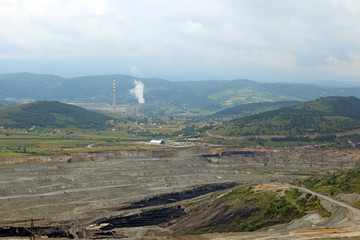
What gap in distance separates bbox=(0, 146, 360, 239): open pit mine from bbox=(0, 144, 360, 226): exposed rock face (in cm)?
20

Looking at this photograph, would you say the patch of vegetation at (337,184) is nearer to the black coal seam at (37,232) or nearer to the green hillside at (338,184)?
the green hillside at (338,184)

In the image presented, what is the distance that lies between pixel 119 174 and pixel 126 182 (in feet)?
23.8

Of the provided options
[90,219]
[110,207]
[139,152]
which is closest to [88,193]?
[110,207]

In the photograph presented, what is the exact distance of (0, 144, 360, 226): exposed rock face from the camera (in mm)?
92625

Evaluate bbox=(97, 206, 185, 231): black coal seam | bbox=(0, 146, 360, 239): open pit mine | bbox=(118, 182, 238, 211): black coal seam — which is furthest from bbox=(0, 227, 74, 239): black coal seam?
bbox=(118, 182, 238, 211): black coal seam

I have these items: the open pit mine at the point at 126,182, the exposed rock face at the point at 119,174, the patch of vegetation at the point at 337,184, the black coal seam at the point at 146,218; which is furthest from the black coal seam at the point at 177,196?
the patch of vegetation at the point at 337,184

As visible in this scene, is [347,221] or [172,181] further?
[172,181]

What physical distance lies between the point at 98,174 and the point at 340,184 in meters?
67.0

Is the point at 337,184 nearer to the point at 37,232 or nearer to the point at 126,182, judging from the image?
the point at 126,182

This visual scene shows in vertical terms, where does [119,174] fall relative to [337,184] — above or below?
below

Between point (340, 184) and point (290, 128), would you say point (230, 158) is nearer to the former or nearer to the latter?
point (290, 128)

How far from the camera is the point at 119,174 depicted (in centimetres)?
12225

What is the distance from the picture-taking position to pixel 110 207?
309 ft

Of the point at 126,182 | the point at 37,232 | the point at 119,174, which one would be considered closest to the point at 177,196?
the point at 126,182
